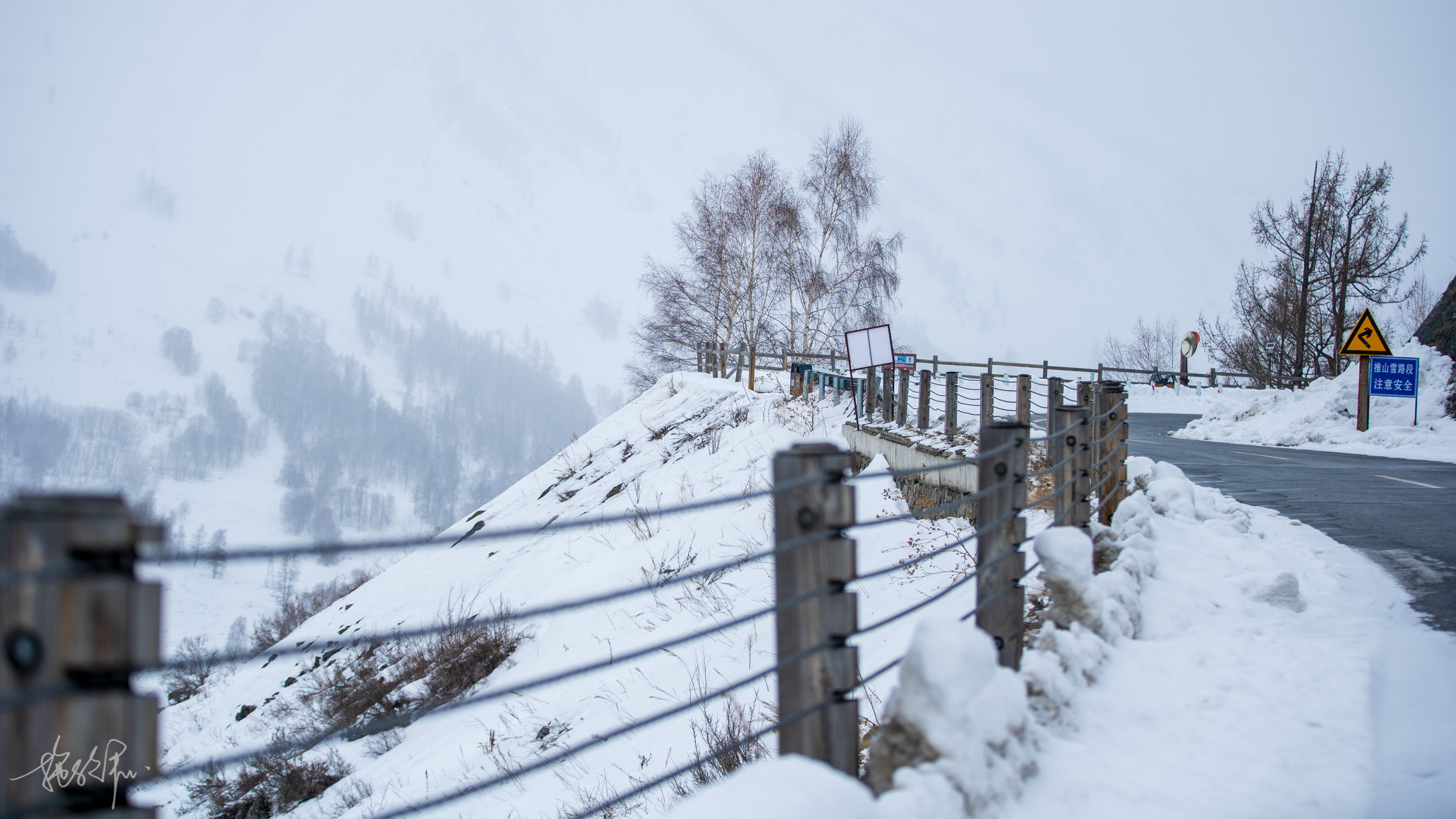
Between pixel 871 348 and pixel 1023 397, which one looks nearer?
pixel 1023 397

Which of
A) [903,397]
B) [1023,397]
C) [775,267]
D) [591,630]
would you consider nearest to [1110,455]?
[1023,397]

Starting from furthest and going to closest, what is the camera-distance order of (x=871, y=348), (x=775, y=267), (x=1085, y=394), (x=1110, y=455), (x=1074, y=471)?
(x=775, y=267) < (x=871, y=348) < (x=1085, y=394) < (x=1110, y=455) < (x=1074, y=471)

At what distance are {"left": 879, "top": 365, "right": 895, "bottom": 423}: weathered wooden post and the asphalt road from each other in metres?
3.61

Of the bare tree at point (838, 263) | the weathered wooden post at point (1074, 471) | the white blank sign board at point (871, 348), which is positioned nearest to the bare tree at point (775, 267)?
the bare tree at point (838, 263)

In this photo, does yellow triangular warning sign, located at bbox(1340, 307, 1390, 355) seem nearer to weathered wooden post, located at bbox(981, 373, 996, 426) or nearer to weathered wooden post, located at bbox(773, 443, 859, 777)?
weathered wooden post, located at bbox(981, 373, 996, 426)

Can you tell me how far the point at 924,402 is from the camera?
1180 cm

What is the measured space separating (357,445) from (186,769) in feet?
645

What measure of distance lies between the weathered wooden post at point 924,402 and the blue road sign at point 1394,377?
9.01 meters

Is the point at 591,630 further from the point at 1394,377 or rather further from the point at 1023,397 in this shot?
the point at 1394,377

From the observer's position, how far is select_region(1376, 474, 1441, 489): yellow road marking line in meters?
8.71

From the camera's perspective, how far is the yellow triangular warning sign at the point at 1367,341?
1461 cm

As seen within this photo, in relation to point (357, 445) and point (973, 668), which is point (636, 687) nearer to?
point (973, 668)

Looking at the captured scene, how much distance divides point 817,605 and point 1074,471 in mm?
2947

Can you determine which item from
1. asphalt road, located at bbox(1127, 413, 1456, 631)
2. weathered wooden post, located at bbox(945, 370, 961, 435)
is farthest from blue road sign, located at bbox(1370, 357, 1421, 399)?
weathered wooden post, located at bbox(945, 370, 961, 435)
